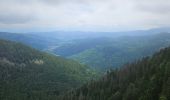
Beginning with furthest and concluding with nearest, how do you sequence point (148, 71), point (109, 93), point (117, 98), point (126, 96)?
point (109, 93), point (148, 71), point (117, 98), point (126, 96)

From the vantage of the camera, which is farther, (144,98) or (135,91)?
(135,91)

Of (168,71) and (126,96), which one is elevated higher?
(168,71)

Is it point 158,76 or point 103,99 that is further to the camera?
point 103,99

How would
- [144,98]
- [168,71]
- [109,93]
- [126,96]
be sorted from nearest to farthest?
[144,98]
[168,71]
[126,96]
[109,93]

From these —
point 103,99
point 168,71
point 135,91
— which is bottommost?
point 103,99

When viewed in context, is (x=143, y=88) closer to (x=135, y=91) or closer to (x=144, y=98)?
(x=135, y=91)

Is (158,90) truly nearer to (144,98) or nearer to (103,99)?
(144,98)

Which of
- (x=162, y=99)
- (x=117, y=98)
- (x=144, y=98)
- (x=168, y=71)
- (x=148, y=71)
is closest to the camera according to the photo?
(x=162, y=99)

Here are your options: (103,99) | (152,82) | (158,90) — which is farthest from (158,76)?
(103,99)

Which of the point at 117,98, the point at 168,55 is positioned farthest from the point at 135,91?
the point at 168,55
